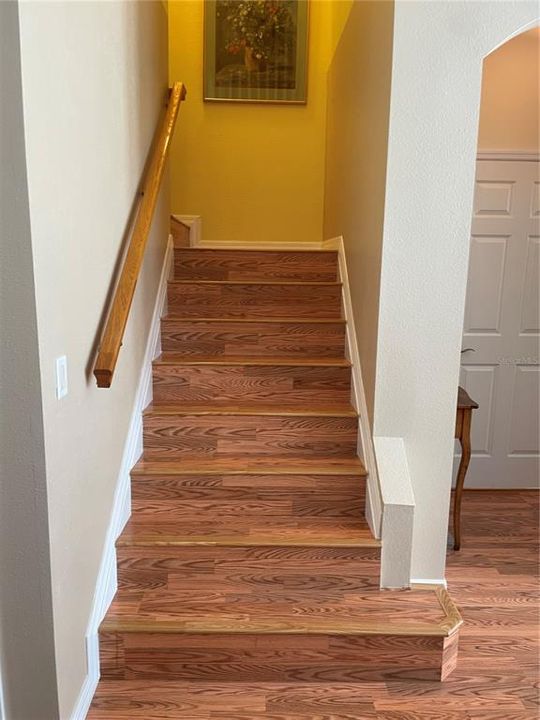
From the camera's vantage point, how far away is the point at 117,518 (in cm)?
217

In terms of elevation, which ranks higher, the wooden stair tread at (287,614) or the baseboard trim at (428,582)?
the wooden stair tread at (287,614)

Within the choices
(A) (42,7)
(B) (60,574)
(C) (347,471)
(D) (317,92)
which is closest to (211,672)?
(B) (60,574)

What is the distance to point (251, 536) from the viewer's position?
87.3 inches

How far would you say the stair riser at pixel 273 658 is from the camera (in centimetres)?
195

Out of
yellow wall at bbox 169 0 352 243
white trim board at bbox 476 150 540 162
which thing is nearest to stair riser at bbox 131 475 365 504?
white trim board at bbox 476 150 540 162

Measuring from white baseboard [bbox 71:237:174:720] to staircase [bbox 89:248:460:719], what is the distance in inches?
1.5

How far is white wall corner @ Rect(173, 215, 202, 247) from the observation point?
13.9 feet

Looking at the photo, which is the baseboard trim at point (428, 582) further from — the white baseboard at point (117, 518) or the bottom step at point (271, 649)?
the white baseboard at point (117, 518)

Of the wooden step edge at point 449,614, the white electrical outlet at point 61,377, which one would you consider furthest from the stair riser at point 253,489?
the white electrical outlet at point 61,377

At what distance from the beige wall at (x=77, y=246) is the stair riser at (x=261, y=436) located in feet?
1.03

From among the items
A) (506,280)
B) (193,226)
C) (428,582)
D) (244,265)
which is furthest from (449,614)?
A: (193,226)

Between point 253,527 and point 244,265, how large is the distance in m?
A: 1.72

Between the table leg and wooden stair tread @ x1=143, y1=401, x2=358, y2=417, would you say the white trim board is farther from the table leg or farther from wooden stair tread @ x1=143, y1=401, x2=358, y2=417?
wooden stair tread @ x1=143, y1=401, x2=358, y2=417

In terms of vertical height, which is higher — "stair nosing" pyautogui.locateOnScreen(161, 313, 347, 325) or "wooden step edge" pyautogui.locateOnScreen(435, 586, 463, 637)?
"stair nosing" pyautogui.locateOnScreen(161, 313, 347, 325)
